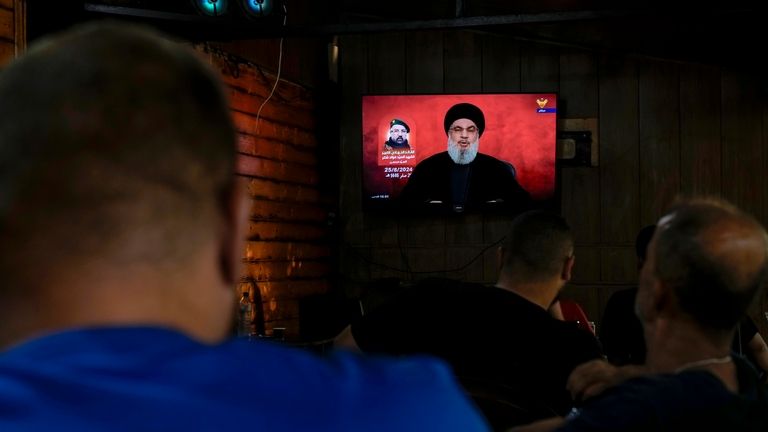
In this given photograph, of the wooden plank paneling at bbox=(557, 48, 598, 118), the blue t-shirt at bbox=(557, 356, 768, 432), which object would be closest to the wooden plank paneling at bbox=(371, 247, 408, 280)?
the wooden plank paneling at bbox=(557, 48, 598, 118)

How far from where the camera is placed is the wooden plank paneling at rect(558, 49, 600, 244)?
698cm

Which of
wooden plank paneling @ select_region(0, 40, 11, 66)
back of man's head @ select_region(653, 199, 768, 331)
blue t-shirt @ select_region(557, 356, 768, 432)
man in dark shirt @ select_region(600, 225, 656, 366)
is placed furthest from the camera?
wooden plank paneling @ select_region(0, 40, 11, 66)

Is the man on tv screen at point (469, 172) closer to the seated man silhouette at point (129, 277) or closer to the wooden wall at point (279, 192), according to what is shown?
the wooden wall at point (279, 192)

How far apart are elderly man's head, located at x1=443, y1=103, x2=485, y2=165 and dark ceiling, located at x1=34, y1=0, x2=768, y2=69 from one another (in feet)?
2.20

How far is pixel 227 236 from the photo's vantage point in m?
0.70

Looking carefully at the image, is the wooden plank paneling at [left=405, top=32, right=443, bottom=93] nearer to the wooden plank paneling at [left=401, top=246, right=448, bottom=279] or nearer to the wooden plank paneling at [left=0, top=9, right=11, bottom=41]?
the wooden plank paneling at [left=401, top=246, right=448, bottom=279]

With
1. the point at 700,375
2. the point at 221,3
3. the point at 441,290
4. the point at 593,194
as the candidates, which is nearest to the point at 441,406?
the point at 700,375

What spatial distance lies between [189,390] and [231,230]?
0.17m

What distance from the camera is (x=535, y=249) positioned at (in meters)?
2.80

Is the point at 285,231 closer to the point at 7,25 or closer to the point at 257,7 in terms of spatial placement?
the point at 257,7

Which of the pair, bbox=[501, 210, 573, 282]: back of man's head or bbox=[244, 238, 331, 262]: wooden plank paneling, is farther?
bbox=[244, 238, 331, 262]: wooden plank paneling

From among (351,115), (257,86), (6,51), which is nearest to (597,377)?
(6,51)

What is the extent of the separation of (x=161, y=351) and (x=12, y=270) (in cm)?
14

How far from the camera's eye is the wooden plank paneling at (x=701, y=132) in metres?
6.91
